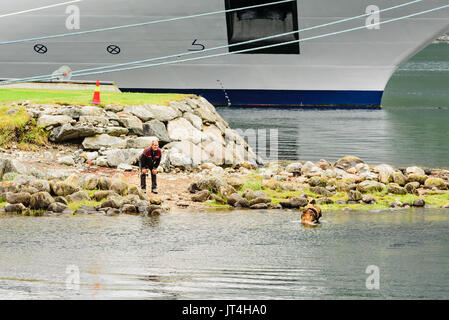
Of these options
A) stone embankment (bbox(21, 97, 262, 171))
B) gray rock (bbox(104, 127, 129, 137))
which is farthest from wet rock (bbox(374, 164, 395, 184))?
gray rock (bbox(104, 127, 129, 137))

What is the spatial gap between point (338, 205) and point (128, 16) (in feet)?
72.3

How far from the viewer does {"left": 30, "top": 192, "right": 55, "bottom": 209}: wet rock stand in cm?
1816

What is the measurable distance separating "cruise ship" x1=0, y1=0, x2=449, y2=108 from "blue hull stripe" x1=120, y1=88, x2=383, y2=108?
0.15ft

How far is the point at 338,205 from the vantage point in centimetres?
1952

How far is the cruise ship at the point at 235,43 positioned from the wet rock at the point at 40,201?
2061 centimetres

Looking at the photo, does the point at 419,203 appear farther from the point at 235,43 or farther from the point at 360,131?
the point at 235,43

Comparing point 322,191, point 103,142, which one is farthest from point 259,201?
point 103,142

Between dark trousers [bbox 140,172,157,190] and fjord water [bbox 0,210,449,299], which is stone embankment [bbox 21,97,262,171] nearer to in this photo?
dark trousers [bbox 140,172,157,190]

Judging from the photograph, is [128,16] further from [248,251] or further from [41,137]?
[248,251]

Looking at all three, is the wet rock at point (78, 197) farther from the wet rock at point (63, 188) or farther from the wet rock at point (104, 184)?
the wet rock at point (104, 184)

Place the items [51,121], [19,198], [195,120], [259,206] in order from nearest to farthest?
1. [19,198]
2. [259,206]
3. [51,121]
4. [195,120]

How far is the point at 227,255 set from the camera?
1484 cm

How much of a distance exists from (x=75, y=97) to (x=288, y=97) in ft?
57.9
